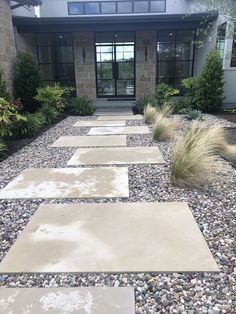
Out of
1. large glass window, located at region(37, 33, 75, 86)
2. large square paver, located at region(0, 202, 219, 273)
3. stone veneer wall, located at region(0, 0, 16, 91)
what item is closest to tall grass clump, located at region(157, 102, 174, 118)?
large square paver, located at region(0, 202, 219, 273)

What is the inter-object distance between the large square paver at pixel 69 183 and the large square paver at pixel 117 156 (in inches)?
15.1

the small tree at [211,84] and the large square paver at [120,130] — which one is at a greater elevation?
the small tree at [211,84]

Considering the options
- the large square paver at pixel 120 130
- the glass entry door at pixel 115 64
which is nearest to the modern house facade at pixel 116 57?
the glass entry door at pixel 115 64

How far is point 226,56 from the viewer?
10.2 meters

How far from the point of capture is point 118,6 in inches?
567

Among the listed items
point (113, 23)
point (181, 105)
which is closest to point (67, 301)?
point (181, 105)

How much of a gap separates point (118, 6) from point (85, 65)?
448 cm

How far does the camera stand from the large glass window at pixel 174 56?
12625 mm

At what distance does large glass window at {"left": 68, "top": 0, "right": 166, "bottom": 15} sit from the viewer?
14.3 meters

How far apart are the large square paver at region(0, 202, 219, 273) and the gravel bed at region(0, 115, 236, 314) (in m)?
0.07

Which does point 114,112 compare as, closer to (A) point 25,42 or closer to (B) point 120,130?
(B) point 120,130

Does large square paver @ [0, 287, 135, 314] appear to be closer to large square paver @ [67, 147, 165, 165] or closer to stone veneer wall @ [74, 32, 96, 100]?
large square paver @ [67, 147, 165, 165]

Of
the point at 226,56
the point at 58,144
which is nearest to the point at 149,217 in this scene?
the point at 58,144

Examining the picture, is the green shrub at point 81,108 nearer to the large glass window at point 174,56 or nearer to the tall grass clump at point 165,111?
the tall grass clump at point 165,111
